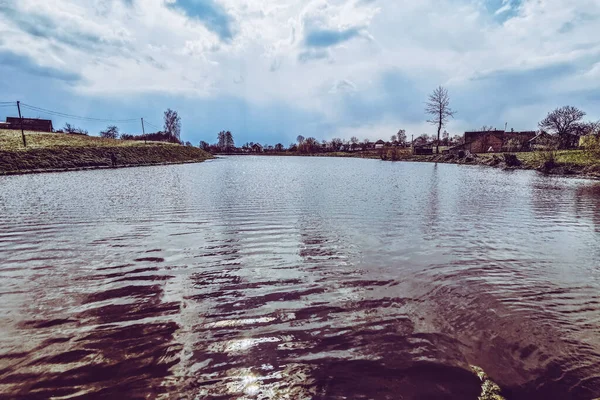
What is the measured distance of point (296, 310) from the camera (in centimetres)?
573

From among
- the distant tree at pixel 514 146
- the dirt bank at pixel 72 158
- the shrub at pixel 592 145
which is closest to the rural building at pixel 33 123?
the dirt bank at pixel 72 158

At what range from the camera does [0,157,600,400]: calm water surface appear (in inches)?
156

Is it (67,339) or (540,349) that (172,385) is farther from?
(540,349)

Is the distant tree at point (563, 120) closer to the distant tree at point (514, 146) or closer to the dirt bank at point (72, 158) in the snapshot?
the distant tree at point (514, 146)

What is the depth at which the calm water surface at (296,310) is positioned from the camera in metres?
3.97

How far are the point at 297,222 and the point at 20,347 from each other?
9501 mm

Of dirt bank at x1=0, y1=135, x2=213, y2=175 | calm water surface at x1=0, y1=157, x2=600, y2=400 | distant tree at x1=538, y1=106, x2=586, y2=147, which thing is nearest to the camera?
calm water surface at x1=0, y1=157, x2=600, y2=400

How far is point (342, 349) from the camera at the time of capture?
15.1ft

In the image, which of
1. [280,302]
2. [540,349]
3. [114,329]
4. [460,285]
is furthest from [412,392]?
[114,329]

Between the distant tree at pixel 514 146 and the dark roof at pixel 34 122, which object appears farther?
the dark roof at pixel 34 122

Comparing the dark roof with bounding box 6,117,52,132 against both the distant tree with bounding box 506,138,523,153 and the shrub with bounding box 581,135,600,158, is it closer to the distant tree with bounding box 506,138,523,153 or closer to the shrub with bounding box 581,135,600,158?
the shrub with bounding box 581,135,600,158

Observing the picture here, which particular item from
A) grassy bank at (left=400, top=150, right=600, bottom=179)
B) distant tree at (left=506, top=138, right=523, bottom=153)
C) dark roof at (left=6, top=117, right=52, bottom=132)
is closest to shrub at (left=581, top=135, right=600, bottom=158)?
grassy bank at (left=400, top=150, right=600, bottom=179)

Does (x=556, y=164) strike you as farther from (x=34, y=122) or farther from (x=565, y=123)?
(x=34, y=122)

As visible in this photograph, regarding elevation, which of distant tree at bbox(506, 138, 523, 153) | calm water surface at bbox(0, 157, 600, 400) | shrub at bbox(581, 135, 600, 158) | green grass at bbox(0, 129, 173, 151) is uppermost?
green grass at bbox(0, 129, 173, 151)
